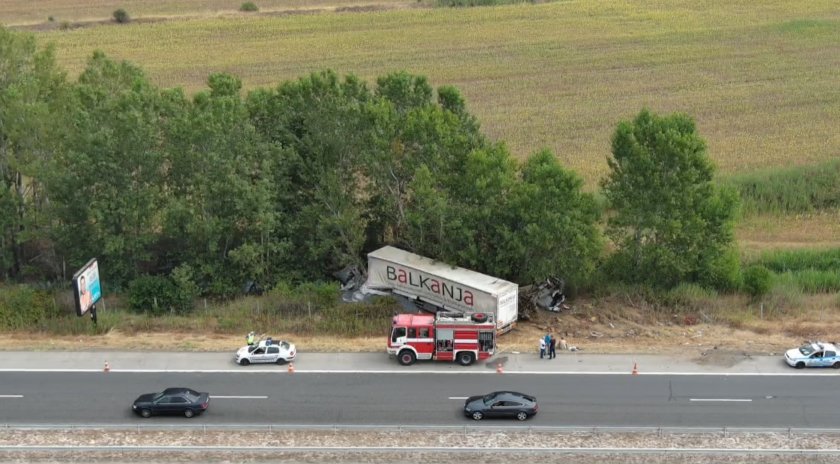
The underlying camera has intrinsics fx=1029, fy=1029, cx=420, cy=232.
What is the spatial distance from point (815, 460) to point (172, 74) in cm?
6507

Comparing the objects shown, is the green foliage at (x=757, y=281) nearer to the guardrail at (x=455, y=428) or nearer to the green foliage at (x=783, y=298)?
the green foliage at (x=783, y=298)

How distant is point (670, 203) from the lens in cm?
4672

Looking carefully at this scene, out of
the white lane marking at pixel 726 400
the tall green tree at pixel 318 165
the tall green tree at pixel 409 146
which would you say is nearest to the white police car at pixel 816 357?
the white lane marking at pixel 726 400

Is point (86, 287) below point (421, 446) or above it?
above

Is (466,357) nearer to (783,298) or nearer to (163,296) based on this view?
(163,296)

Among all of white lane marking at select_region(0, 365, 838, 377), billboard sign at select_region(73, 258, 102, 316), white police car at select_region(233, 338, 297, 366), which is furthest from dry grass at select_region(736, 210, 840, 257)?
billboard sign at select_region(73, 258, 102, 316)

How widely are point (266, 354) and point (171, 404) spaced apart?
5657 millimetres

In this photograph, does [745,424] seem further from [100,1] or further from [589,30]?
[100,1]

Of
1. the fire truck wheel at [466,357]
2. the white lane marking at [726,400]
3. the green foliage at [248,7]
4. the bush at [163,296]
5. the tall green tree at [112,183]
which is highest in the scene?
the green foliage at [248,7]

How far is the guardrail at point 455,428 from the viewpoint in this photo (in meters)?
36.5

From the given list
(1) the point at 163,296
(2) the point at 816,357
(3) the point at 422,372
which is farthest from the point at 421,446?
(1) the point at 163,296

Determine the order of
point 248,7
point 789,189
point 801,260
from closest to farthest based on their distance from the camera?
point 801,260 → point 789,189 → point 248,7

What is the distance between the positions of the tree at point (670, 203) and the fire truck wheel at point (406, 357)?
11.9m

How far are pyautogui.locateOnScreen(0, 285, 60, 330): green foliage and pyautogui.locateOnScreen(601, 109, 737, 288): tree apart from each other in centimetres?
2665
